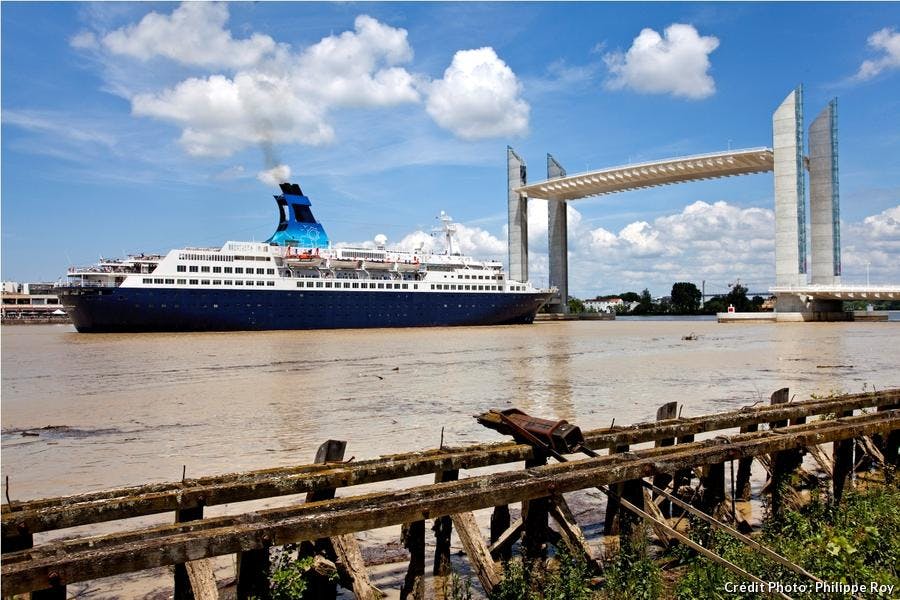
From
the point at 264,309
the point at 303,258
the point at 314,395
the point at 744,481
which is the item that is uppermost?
the point at 303,258

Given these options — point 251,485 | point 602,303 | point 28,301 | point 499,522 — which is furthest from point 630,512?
point 602,303

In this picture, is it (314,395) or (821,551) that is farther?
(314,395)

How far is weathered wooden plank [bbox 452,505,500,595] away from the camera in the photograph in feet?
12.6

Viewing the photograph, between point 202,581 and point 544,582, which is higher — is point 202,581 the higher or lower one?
the higher one

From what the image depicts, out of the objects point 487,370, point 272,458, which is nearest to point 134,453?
point 272,458

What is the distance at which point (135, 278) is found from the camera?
→ 43.1 m

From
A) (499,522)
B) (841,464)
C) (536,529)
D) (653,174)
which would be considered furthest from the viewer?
(653,174)

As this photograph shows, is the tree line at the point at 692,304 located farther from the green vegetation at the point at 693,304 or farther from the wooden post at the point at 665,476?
the wooden post at the point at 665,476

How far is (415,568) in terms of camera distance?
13.3ft

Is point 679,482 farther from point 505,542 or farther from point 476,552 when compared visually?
point 476,552

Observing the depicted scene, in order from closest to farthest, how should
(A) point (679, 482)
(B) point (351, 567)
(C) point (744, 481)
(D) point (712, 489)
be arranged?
(B) point (351, 567) < (D) point (712, 489) < (A) point (679, 482) < (C) point (744, 481)

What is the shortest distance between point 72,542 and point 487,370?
16.6 m

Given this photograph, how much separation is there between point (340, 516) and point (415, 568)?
0.97 m

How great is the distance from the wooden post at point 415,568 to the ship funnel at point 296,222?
1973 inches
